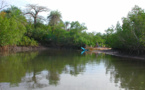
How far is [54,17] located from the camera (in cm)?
5222

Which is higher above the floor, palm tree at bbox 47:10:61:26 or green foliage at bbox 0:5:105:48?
palm tree at bbox 47:10:61:26

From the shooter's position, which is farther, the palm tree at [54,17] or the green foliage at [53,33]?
the palm tree at [54,17]

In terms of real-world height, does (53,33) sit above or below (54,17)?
below

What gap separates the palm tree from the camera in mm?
52000

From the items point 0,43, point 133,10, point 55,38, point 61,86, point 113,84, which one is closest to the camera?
point 61,86

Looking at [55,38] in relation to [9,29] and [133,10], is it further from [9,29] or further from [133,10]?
[133,10]

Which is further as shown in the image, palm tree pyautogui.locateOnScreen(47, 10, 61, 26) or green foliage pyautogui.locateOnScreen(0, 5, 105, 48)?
palm tree pyautogui.locateOnScreen(47, 10, 61, 26)

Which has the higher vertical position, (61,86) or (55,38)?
(55,38)

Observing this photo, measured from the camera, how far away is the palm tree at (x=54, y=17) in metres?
52.0

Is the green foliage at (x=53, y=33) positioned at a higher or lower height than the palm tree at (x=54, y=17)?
lower

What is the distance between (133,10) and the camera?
18578 millimetres

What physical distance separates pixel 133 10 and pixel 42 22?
1467 inches

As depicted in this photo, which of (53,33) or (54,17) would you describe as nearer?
(53,33)

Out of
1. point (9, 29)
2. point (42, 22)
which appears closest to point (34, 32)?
point (42, 22)
